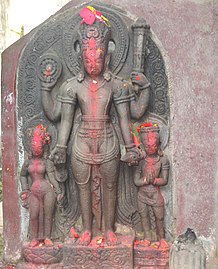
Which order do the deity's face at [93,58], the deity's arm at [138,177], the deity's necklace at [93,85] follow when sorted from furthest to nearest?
the deity's arm at [138,177]
the deity's necklace at [93,85]
the deity's face at [93,58]

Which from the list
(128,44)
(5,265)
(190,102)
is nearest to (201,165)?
(190,102)

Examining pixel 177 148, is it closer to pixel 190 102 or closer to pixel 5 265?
pixel 190 102

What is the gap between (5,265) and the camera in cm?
454

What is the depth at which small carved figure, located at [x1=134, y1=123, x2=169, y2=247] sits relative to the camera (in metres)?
4.32

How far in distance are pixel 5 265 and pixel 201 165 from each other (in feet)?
6.41

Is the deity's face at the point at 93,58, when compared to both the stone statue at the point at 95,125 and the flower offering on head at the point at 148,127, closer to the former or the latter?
the stone statue at the point at 95,125

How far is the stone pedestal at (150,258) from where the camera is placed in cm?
434

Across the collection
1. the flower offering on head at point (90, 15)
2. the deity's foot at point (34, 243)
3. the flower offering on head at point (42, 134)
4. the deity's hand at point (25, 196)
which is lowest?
the deity's foot at point (34, 243)

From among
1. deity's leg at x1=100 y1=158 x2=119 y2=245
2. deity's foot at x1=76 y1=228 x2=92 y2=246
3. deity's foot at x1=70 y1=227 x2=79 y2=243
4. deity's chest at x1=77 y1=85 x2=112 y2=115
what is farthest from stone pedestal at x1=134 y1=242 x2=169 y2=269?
deity's chest at x1=77 y1=85 x2=112 y2=115

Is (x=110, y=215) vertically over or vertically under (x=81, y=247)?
over

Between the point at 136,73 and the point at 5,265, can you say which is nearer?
the point at 136,73

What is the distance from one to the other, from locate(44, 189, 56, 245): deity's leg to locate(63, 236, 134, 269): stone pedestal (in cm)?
23

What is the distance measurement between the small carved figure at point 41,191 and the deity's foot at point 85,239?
Result: 0.92 feet

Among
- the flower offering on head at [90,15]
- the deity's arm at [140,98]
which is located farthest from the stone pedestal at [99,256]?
the flower offering on head at [90,15]
